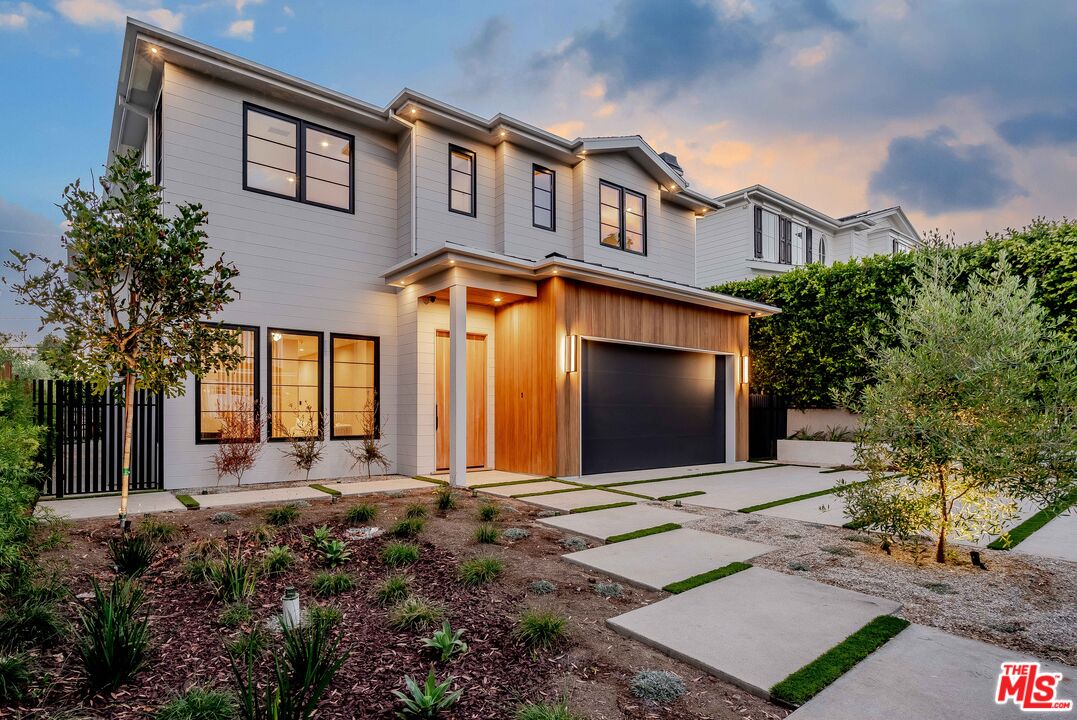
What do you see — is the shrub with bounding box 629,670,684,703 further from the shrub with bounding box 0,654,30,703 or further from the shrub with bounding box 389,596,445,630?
the shrub with bounding box 0,654,30,703

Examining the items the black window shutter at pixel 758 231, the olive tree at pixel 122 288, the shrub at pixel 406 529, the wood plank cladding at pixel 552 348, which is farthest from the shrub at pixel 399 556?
the black window shutter at pixel 758 231

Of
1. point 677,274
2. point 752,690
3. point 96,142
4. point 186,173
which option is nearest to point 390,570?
point 752,690

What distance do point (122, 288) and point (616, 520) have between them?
4.97 m

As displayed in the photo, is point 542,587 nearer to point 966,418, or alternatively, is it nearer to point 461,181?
point 966,418

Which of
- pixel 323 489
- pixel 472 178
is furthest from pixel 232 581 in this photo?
pixel 472 178

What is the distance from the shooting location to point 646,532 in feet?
16.3

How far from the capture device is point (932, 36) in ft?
35.1

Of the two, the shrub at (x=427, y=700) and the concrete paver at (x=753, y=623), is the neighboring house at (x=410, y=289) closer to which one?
the concrete paver at (x=753, y=623)

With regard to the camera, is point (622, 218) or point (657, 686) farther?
point (622, 218)

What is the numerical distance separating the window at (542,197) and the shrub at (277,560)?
7.42 m

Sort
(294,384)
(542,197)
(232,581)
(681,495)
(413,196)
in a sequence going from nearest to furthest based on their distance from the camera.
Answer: (232,581) → (681,495) → (294,384) → (413,196) → (542,197)

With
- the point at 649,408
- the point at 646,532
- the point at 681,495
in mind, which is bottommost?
the point at 681,495

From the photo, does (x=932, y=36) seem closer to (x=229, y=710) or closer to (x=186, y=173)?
(x=186, y=173)

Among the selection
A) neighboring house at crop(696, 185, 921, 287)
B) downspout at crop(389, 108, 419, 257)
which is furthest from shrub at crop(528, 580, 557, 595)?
neighboring house at crop(696, 185, 921, 287)
